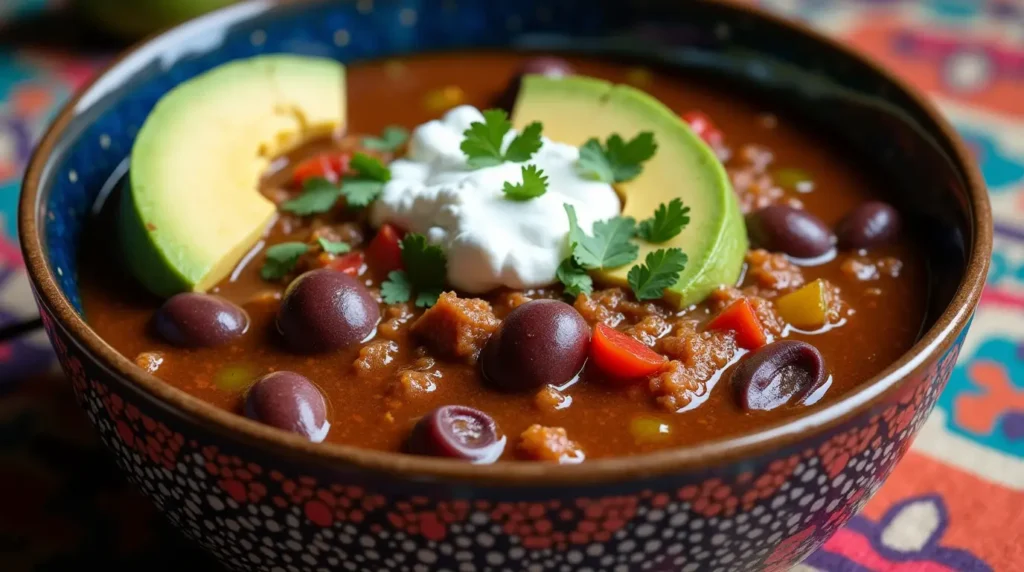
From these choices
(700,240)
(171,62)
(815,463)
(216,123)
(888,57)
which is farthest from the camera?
(888,57)

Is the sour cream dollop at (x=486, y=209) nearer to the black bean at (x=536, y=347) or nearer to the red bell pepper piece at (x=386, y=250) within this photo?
the red bell pepper piece at (x=386, y=250)

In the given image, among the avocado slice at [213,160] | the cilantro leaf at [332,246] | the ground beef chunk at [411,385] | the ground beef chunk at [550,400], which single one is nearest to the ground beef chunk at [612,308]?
the ground beef chunk at [550,400]

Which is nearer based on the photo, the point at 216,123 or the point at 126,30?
A: the point at 216,123

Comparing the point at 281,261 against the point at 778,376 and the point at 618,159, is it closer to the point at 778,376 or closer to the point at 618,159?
the point at 618,159

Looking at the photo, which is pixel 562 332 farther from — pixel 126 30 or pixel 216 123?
pixel 126 30

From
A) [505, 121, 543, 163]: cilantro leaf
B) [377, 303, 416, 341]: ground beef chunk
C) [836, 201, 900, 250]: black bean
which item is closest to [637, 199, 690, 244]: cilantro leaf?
[505, 121, 543, 163]: cilantro leaf

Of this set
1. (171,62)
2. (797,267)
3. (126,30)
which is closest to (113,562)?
(171,62)

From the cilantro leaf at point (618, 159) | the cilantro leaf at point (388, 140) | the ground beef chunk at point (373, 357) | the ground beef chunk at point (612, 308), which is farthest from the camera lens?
the cilantro leaf at point (388, 140)
